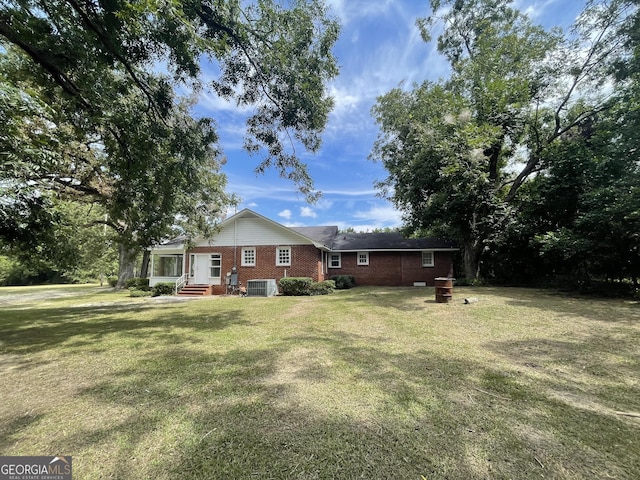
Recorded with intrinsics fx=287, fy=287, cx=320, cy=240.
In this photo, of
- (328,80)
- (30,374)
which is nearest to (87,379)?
(30,374)

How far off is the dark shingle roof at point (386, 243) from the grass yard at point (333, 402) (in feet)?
43.8

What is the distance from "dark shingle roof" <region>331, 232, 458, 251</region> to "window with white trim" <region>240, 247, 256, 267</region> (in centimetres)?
566

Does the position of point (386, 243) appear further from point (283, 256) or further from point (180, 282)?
point (180, 282)

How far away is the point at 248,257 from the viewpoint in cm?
1861

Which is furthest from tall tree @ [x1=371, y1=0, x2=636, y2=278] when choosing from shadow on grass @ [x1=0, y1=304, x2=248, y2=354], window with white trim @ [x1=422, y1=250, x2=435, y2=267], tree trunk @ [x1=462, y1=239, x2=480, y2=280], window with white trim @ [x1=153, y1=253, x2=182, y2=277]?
window with white trim @ [x1=153, y1=253, x2=182, y2=277]

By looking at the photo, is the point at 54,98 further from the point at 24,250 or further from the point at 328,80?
the point at 328,80

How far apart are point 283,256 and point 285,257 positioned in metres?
0.15

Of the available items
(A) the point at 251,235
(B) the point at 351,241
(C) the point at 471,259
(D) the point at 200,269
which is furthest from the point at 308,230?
(C) the point at 471,259

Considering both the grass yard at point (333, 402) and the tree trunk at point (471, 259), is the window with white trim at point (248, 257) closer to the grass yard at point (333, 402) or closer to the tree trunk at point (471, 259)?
the grass yard at point (333, 402)

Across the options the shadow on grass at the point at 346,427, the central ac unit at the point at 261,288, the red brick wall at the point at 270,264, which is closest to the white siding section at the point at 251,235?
the red brick wall at the point at 270,264

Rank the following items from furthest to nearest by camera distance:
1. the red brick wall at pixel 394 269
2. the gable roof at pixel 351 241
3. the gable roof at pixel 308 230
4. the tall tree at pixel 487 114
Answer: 1. the red brick wall at pixel 394 269
2. the gable roof at pixel 351 241
3. the gable roof at pixel 308 230
4. the tall tree at pixel 487 114

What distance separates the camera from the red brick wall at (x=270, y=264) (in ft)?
58.7

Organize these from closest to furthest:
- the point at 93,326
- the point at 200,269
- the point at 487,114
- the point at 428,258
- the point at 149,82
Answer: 1. the point at 149,82
2. the point at 93,326
3. the point at 487,114
4. the point at 200,269
5. the point at 428,258

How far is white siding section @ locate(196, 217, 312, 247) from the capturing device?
18266 mm
